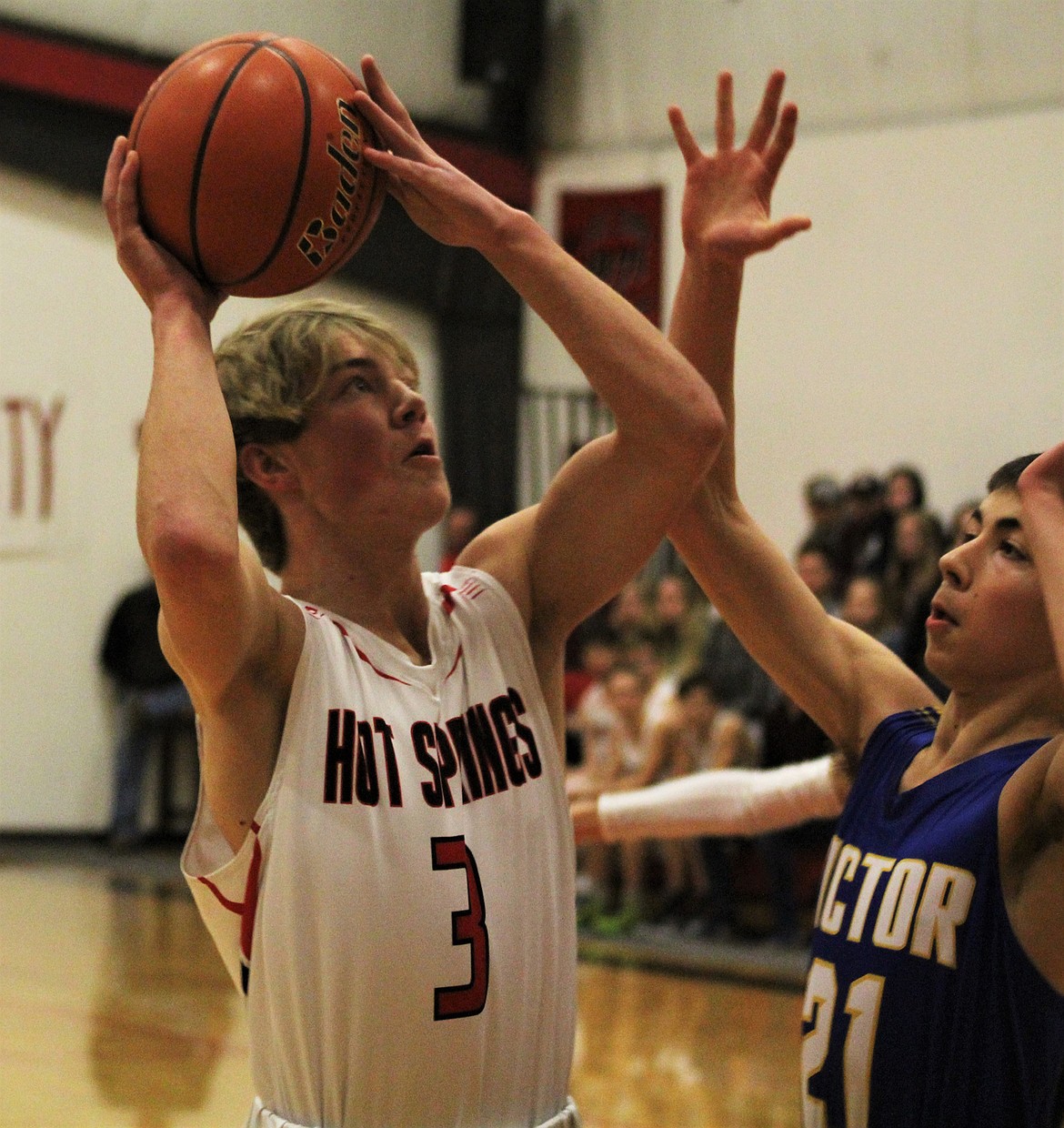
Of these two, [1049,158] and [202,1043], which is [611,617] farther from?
[202,1043]

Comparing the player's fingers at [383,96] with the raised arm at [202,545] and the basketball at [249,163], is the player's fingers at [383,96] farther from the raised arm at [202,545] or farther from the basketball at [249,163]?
the raised arm at [202,545]

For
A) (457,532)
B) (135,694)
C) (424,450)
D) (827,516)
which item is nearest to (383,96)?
(424,450)

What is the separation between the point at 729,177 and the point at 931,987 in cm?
135

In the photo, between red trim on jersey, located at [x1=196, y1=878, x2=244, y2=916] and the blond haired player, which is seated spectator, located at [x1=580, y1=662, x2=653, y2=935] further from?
red trim on jersey, located at [x1=196, y1=878, x2=244, y2=916]

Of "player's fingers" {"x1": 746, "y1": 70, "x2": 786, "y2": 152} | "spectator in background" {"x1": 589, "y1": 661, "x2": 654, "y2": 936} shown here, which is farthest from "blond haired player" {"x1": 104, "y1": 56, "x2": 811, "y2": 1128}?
"spectator in background" {"x1": 589, "y1": 661, "x2": 654, "y2": 936}

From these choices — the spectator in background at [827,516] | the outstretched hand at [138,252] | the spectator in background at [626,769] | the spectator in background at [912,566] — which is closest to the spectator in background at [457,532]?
the spectator in background at [827,516]

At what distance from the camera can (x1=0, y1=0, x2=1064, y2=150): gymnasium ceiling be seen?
11.4 meters

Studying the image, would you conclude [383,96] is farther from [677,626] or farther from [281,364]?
[677,626]

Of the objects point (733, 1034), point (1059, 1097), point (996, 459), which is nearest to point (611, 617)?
point (996, 459)

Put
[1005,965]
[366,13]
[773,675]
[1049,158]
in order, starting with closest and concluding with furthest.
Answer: [1005,965] → [773,675] → [1049,158] → [366,13]

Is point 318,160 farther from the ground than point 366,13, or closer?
closer

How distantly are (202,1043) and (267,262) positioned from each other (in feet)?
15.3

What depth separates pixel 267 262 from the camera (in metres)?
2.39

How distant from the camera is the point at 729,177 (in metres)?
2.74
